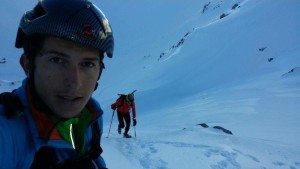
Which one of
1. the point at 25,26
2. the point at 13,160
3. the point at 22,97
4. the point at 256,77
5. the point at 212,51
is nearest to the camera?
the point at 13,160

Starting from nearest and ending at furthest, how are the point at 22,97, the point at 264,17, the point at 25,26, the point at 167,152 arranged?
1. the point at 22,97
2. the point at 25,26
3. the point at 167,152
4. the point at 264,17

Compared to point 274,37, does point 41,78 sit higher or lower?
lower

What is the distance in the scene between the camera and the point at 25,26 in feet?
7.84

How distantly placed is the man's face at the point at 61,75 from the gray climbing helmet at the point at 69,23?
0.07m

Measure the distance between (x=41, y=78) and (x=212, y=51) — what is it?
50643mm

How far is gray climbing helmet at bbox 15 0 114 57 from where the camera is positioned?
2.22 metres

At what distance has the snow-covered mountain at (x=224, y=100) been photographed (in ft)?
25.5

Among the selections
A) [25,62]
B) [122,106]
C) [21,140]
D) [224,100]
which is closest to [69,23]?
[25,62]

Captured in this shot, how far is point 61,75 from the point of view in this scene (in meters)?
2.16

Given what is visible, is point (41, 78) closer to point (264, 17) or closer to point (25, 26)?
point (25, 26)

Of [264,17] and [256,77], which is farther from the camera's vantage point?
[264,17]

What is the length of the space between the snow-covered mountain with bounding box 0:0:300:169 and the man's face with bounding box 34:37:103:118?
4255mm

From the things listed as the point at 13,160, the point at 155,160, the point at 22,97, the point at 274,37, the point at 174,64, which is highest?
the point at 274,37

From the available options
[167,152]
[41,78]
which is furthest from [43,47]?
[167,152]
